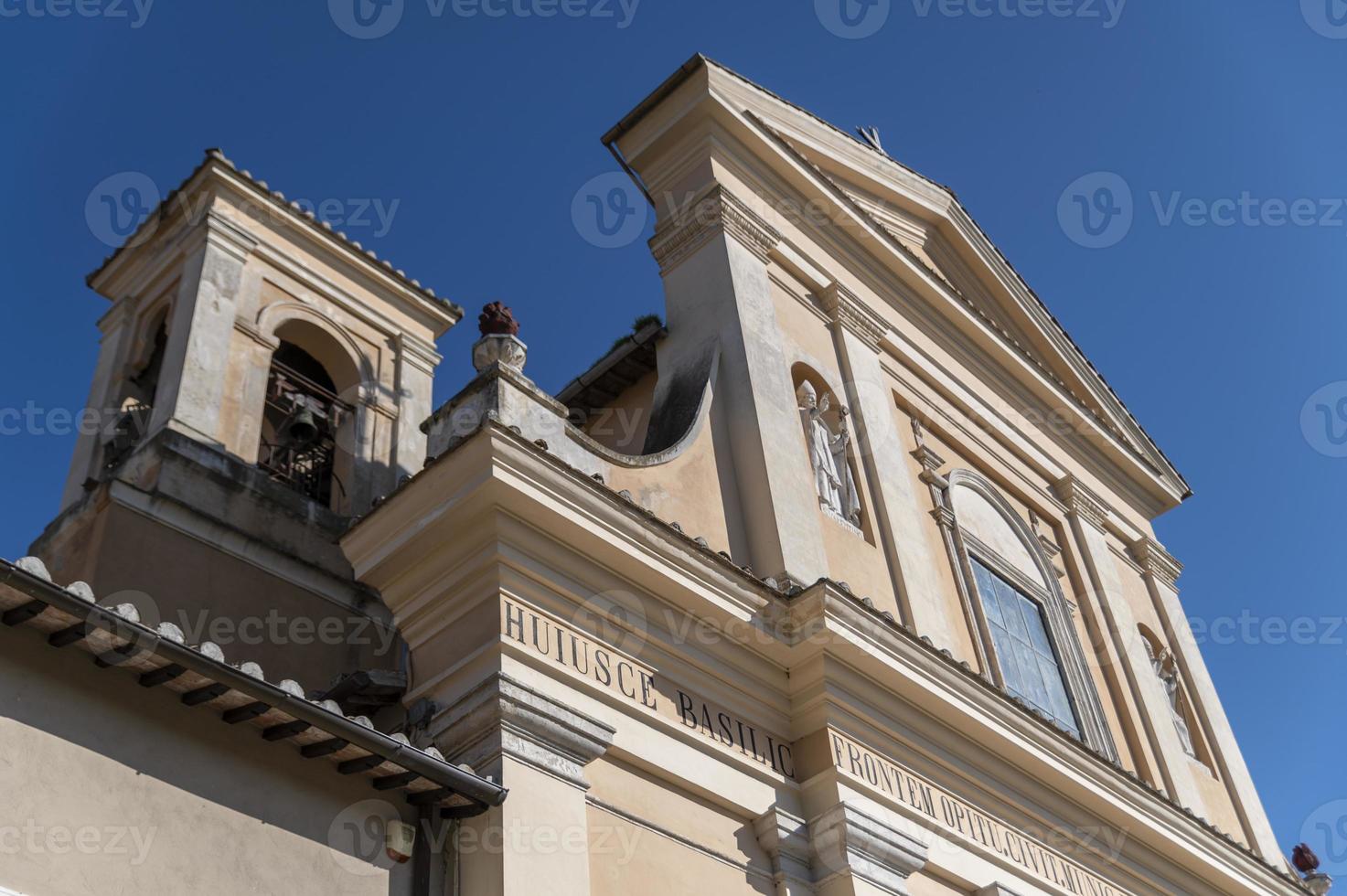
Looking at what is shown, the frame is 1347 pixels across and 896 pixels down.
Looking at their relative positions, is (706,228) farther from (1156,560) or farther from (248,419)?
(1156,560)

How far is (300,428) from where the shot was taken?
12.1 meters

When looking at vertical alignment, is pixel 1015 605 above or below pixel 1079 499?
below

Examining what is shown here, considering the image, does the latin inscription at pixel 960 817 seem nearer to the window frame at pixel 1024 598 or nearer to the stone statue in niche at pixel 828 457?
the window frame at pixel 1024 598

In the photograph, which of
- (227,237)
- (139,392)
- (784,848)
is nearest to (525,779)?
(784,848)

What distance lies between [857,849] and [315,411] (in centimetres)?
691

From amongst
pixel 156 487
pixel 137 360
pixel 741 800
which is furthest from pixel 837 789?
pixel 137 360

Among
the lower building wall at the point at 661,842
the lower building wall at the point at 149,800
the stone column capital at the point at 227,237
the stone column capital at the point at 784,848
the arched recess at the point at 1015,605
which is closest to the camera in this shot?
the lower building wall at the point at 149,800

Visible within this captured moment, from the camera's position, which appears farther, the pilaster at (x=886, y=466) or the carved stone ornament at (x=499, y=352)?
the pilaster at (x=886, y=466)

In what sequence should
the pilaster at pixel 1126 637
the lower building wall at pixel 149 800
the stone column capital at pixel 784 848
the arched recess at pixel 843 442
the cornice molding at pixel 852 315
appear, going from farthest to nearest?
1. the pilaster at pixel 1126 637
2. the cornice molding at pixel 852 315
3. the arched recess at pixel 843 442
4. the stone column capital at pixel 784 848
5. the lower building wall at pixel 149 800

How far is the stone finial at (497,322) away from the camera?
8148 mm

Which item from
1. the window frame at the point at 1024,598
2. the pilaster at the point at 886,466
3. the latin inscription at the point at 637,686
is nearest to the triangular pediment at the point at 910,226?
Answer: the pilaster at the point at 886,466

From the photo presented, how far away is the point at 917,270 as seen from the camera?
42.0ft

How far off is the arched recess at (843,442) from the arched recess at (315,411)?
3.99 metres

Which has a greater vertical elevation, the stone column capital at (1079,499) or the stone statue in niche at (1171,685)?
the stone column capital at (1079,499)
